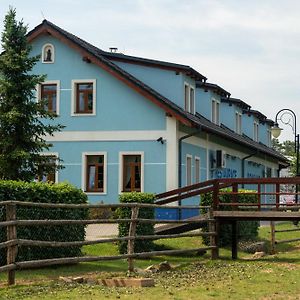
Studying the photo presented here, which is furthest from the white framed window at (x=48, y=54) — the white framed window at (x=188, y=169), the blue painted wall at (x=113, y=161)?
the white framed window at (x=188, y=169)

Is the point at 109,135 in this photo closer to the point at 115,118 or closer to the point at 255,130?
the point at 115,118

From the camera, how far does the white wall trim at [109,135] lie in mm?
31641

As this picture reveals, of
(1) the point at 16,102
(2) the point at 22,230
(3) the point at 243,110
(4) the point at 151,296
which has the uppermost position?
(3) the point at 243,110

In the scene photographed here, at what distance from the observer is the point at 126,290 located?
12.8 metres

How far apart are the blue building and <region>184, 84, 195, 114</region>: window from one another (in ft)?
0.24

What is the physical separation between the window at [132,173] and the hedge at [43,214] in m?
14.0

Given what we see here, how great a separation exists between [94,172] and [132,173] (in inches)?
64.5

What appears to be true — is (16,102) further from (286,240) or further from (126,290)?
(126,290)

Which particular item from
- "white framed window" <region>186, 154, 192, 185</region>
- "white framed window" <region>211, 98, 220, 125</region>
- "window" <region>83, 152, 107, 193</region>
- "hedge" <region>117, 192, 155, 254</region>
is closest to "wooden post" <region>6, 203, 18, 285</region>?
"hedge" <region>117, 192, 155, 254</region>

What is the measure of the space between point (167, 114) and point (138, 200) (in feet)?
38.1

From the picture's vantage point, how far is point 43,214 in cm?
1600

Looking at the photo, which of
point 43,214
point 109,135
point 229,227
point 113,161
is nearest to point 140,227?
point 43,214

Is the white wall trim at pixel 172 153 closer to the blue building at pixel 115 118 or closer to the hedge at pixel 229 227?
the blue building at pixel 115 118

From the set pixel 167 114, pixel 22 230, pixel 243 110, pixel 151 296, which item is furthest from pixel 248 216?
pixel 243 110
